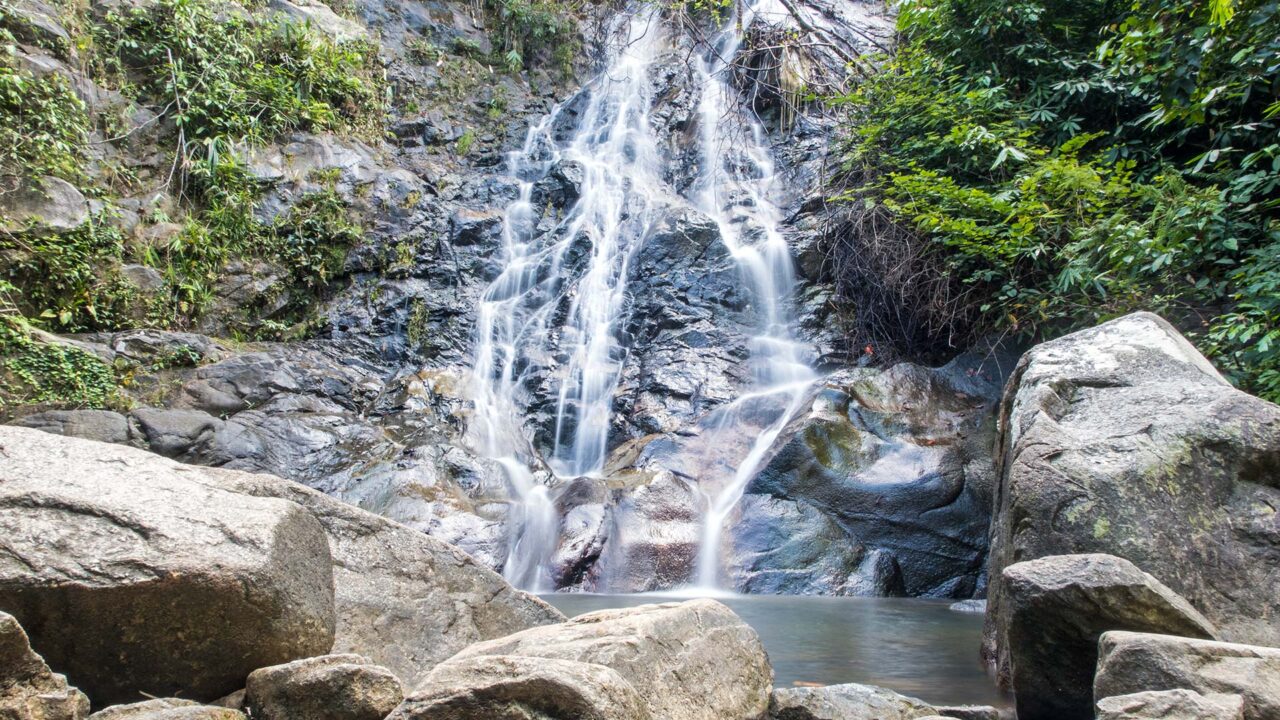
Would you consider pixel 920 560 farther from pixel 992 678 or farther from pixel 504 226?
pixel 504 226

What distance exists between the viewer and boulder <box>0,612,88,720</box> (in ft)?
6.13

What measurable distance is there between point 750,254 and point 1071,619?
28.4ft

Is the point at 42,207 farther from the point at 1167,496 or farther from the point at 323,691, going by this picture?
the point at 1167,496

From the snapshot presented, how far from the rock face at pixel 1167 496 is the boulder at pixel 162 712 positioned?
2.86 metres

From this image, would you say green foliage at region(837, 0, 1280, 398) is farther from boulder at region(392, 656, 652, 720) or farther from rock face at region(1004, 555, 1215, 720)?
boulder at region(392, 656, 652, 720)

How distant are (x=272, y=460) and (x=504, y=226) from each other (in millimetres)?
6140

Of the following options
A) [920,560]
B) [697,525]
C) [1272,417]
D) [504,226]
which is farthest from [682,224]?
[1272,417]

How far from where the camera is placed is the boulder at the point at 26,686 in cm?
187

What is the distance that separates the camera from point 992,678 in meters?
3.84

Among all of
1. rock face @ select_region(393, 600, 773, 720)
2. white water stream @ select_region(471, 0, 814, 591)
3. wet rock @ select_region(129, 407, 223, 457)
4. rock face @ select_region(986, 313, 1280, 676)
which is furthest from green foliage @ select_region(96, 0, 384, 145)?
rock face @ select_region(986, 313, 1280, 676)

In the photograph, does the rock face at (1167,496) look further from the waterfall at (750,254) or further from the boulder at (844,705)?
the waterfall at (750,254)

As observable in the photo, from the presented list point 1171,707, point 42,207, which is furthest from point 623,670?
point 42,207

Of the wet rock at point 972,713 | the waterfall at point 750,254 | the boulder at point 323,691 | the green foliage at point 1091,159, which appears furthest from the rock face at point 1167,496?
the waterfall at point 750,254

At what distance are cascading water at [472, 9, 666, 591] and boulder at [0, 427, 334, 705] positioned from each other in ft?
15.9
